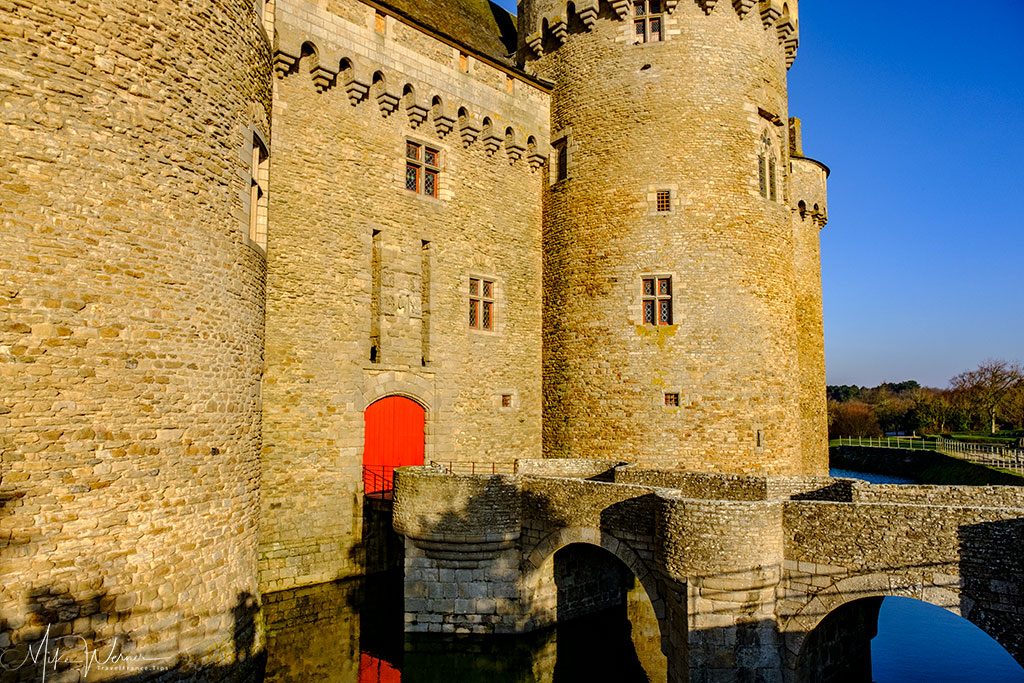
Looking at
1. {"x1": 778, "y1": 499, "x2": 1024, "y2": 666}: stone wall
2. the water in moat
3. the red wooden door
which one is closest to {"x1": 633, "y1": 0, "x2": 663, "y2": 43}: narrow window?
the red wooden door

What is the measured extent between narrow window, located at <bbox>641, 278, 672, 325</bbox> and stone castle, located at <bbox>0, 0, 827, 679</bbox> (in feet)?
0.23

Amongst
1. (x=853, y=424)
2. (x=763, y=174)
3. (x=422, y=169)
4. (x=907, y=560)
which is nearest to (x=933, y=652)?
(x=907, y=560)

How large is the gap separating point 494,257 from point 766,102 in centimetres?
749

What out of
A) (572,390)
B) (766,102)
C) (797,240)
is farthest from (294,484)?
(797,240)

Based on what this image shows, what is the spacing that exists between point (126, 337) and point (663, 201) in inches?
469

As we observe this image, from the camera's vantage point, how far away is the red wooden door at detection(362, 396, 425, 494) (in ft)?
47.1

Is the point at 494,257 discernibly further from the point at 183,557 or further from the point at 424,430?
the point at 183,557

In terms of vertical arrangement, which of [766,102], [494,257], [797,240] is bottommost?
[494,257]

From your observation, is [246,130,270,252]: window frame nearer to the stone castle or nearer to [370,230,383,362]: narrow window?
the stone castle

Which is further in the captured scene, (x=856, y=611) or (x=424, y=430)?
(x=424, y=430)

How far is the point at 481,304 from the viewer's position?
16.8 metres

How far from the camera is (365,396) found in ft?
46.5

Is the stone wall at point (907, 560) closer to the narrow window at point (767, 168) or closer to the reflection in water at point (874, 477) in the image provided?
the narrow window at point (767, 168)

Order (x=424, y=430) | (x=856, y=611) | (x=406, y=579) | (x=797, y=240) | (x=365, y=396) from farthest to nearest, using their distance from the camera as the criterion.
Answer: (x=797, y=240), (x=424, y=430), (x=365, y=396), (x=406, y=579), (x=856, y=611)
